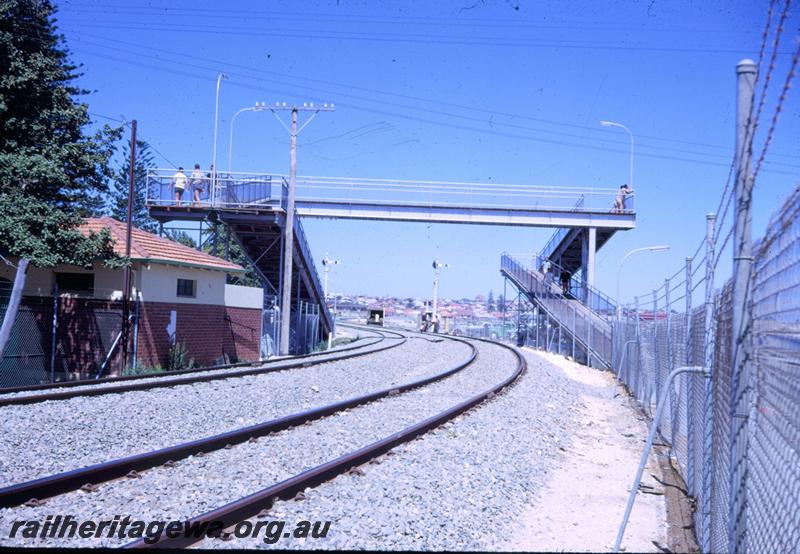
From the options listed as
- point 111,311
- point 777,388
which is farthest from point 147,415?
point 777,388

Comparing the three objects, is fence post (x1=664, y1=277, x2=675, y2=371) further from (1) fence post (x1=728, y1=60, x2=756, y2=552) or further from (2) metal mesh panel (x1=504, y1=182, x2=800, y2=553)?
(1) fence post (x1=728, y1=60, x2=756, y2=552)

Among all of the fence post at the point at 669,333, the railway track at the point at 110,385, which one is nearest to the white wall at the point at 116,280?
the railway track at the point at 110,385

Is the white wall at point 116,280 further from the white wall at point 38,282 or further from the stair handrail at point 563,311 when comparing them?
the stair handrail at point 563,311

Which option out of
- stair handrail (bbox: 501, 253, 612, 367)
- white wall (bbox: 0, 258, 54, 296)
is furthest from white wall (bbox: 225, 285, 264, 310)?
stair handrail (bbox: 501, 253, 612, 367)

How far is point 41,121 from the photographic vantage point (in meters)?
18.6

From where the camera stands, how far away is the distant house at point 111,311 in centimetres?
1847

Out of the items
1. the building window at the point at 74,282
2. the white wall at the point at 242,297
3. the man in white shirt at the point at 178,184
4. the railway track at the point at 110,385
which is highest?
the man in white shirt at the point at 178,184

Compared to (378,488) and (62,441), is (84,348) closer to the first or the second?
(62,441)

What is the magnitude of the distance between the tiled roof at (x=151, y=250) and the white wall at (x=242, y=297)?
1011 mm

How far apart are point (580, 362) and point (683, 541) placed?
79.9ft

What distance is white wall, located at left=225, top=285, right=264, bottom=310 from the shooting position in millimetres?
25562

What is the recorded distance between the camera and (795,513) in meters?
3.00

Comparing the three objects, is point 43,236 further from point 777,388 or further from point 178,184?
point 777,388

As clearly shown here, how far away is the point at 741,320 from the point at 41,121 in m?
19.0
